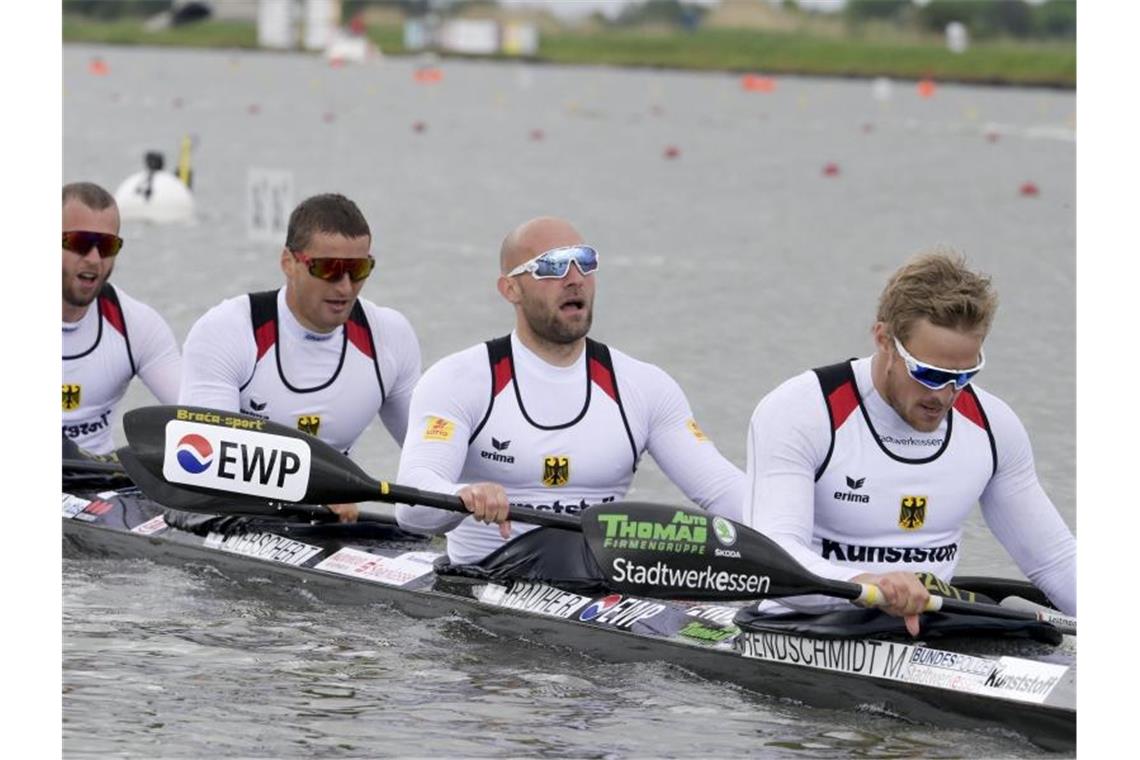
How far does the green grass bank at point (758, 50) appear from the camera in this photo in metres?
74.1

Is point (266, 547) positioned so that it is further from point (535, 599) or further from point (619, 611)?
point (619, 611)

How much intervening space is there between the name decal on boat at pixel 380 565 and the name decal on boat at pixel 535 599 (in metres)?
0.50

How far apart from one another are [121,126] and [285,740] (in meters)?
42.1

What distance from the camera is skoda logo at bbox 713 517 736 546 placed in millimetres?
7699

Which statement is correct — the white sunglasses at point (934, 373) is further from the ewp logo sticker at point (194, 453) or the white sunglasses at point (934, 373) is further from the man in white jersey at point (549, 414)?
the ewp logo sticker at point (194, 453)

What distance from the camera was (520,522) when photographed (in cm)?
861

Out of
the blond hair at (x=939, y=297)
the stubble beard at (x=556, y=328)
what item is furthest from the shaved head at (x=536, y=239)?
the blond hair at (x=939, y=297)

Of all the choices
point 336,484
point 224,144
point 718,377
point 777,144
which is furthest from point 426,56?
point 336,484

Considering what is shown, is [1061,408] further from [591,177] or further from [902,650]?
[591,177]

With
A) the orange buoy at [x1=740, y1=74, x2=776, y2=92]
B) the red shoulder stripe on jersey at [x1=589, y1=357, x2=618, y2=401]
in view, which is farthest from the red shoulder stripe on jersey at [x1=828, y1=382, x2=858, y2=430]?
the orange buoy at [x1=740, y1=74, x2=776, y2=92]

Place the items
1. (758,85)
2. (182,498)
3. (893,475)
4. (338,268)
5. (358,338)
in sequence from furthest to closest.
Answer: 1. (758,85)
2. (358,338)
3. (338,268)
4. (182,498)
5. (893,475)

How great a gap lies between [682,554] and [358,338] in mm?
2800

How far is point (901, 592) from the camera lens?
738 centimetres

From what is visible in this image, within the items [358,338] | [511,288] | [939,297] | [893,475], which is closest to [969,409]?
[893,475]
